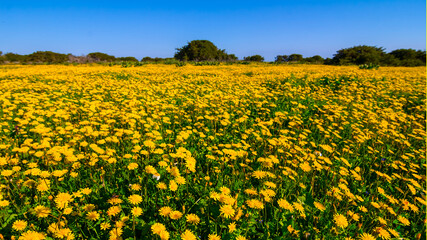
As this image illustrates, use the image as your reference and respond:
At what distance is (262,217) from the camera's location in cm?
222

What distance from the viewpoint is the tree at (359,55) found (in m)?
28.9

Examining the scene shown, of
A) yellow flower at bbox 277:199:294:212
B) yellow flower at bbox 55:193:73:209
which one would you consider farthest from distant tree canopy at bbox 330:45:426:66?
yellow flower at bbox 55:193:73:209

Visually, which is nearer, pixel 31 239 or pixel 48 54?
pixel 31 239

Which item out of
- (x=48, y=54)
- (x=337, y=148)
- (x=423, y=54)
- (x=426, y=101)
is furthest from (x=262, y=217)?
(x=48, y=54)

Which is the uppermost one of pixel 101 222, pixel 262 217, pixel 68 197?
pixel 68 197

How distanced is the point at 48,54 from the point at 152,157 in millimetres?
62202

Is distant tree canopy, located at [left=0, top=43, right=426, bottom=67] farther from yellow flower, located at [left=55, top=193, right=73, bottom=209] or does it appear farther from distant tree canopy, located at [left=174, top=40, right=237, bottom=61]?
yellow flower, located at [left=55, top=193, right=73, bottom=209]

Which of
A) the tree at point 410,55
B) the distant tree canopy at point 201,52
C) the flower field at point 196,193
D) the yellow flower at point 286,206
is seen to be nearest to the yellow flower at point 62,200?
the flower field at point 196,193

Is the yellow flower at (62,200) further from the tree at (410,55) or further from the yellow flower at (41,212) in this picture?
the tree at (410,55)

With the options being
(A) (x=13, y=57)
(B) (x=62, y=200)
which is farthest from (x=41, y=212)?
(A) (x=13, y=57)

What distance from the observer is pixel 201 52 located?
172ft

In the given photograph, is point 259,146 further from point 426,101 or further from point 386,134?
point 426,101

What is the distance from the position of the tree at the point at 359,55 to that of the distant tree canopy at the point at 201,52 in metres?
25.8

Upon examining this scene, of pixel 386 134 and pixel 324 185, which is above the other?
pixel 386 134
